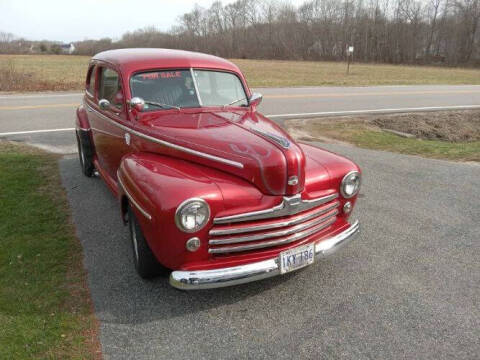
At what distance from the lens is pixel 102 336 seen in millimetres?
2773

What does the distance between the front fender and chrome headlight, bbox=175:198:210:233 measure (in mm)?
34

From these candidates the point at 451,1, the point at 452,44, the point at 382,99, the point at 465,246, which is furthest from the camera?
the point at 451,1

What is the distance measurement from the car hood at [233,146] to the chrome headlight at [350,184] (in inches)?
20.1

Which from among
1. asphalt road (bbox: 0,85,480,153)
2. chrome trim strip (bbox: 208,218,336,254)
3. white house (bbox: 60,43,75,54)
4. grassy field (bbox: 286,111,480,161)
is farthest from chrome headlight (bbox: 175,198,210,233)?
white house (bbox: 60,43,75,54)

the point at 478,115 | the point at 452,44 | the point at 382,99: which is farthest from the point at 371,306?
the point at 452,44

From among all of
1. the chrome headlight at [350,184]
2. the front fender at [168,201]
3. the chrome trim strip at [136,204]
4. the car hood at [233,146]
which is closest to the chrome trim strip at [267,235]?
the front fender at [168,201]

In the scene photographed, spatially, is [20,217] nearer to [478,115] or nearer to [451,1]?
[478,115]

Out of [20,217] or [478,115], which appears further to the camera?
[478,115]

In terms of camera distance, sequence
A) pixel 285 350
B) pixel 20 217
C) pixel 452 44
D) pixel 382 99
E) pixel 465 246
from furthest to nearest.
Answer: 1. pixel 452 44
2. pixel 382 99
3. pixel 20 217
4. pixel 465 246
5. pixel 285 350

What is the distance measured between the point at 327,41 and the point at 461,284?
61700 mm

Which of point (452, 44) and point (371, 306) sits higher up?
point (452, 44)

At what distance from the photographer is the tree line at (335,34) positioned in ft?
173

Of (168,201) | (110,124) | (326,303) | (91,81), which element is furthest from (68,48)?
(326,303)

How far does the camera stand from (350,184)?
138 inches
